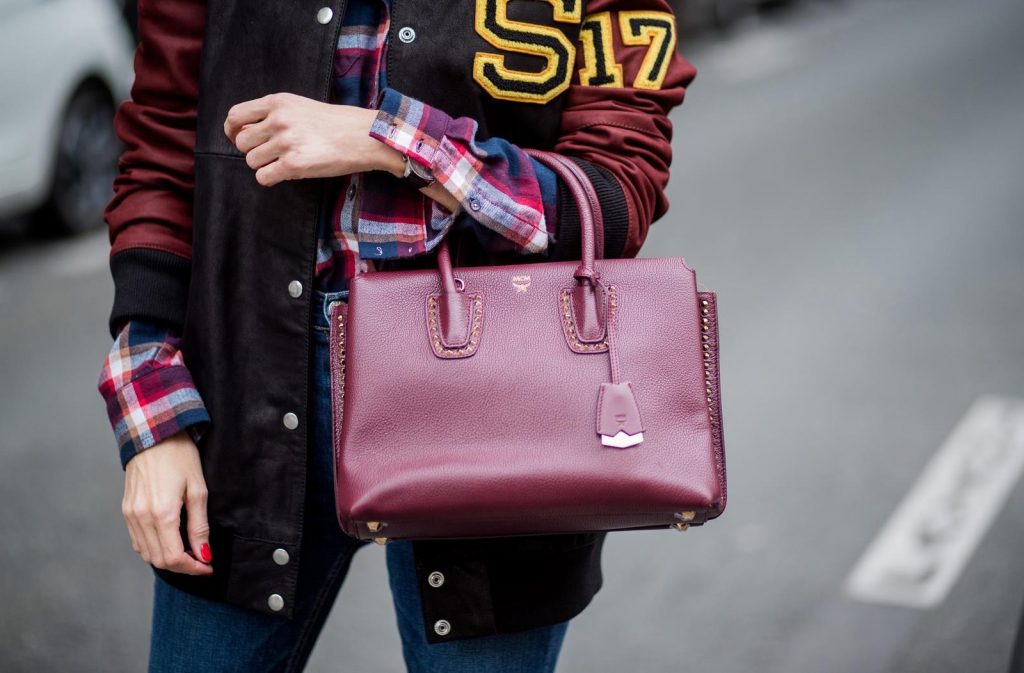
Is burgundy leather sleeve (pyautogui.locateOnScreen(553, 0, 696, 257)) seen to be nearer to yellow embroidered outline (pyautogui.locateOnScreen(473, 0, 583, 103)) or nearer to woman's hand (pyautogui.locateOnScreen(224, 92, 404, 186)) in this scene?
yellow embroidered outline (pyautogui.locateOnScreen(473, 0, 583, 103))

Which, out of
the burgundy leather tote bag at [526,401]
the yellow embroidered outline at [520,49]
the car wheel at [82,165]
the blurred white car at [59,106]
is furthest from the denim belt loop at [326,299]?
the car wheel at [82,165]

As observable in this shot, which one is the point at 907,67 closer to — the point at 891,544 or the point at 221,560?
the point at 891,544

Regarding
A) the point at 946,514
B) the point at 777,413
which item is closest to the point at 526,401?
the point at 946,514

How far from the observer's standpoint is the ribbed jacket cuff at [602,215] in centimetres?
150

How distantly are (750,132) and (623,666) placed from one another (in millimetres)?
6072

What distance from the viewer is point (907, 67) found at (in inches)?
428

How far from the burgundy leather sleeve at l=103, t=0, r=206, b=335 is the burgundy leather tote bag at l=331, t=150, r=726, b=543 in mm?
335

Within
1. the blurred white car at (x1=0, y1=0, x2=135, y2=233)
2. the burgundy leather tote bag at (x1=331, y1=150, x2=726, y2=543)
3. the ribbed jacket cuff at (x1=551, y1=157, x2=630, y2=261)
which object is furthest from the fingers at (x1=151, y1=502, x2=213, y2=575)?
the blurred white car at (x1=0, y1=0, x2=135, y2=233)

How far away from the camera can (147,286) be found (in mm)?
1619

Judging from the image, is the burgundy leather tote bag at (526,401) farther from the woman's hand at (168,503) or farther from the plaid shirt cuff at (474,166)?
the woman's hand at (168,503)

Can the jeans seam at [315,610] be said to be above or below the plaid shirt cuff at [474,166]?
below

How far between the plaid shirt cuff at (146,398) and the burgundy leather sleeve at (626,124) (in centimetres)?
59

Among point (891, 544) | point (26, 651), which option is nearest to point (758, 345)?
point (891, 544)

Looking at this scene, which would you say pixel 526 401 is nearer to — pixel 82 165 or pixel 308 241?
pixel 308 241
